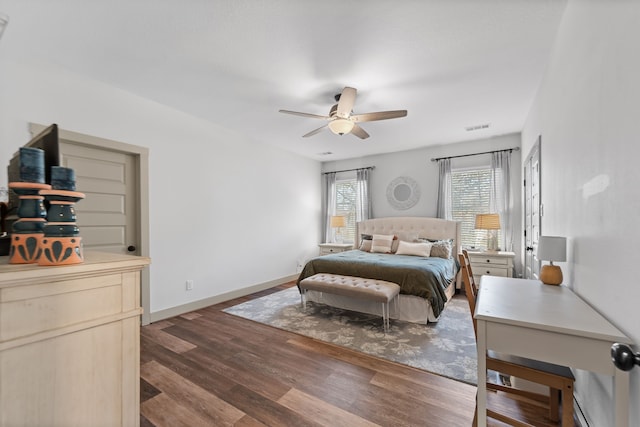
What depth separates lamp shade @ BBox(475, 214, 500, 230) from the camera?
14.2ft

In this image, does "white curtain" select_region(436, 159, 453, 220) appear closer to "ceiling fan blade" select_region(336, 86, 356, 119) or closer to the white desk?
"ceiling fan blade" select_region(336, 86, 356, 119)

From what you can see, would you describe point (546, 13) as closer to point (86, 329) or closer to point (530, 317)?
point (530, 317)

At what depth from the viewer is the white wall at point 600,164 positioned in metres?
1.10

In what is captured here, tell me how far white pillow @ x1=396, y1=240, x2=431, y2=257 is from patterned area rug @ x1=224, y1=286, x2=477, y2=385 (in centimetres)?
85

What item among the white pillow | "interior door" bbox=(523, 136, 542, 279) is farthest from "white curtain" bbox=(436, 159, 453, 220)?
"interior door" bbox=(523, 136, 542, 279)

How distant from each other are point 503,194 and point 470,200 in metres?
0.53

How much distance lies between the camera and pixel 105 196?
3.04 m

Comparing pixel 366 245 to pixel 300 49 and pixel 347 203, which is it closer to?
pixel 347 203

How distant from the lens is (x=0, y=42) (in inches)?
85.5

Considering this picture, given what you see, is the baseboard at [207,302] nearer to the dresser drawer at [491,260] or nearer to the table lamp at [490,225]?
the dresser drawer at [491,260]

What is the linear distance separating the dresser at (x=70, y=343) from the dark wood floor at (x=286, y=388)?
932 mm

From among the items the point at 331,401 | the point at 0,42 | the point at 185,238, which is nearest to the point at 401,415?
the point at 331,401

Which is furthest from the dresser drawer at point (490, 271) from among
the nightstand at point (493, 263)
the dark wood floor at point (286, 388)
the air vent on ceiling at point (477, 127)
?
the dark wood floor at point (286, 388)

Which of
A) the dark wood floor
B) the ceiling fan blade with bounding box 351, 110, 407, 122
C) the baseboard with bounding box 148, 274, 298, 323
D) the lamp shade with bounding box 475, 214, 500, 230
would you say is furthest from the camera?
the lamp shade with bounding box 475, 214, 500, 230
